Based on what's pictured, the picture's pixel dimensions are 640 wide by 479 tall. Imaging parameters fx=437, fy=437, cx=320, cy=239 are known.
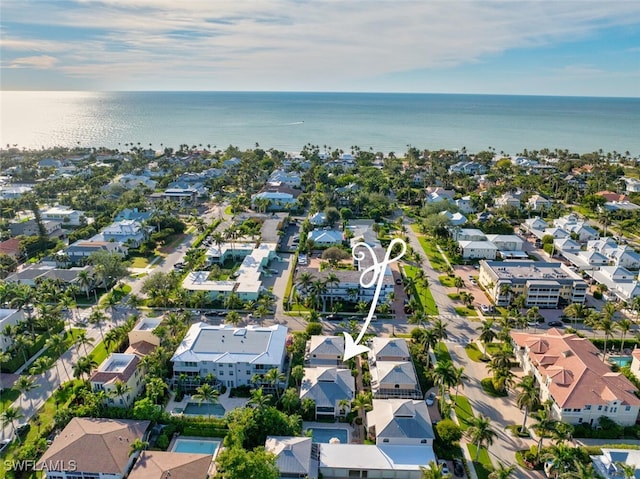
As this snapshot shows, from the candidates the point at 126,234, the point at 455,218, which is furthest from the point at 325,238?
the point at 126,234

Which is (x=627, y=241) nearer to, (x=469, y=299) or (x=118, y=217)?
(x=469, y=299)

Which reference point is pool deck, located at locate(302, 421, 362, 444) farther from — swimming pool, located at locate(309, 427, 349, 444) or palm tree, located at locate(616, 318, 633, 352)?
palm tree, located at locate(616, 318, 633, 352)

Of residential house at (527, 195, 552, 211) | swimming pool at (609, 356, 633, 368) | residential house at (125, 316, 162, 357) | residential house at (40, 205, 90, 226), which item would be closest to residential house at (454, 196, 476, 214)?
residential house at (527, 195, 552, 211)

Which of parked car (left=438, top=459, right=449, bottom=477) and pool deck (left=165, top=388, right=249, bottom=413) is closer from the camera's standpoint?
parked car (left=438, top=459, right=449, bottom=477)

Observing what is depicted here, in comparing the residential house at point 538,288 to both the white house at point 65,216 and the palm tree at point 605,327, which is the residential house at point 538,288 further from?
the white house at point 65,216

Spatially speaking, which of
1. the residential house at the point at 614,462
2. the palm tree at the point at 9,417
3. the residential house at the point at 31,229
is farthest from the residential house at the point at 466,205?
the palm tree at the point at 9,417

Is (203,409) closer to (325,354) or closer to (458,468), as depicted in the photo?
(325,354)

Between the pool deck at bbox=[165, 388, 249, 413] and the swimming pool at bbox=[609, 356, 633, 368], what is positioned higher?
the swimming pool at bbox=[609, 356, 633, 368]

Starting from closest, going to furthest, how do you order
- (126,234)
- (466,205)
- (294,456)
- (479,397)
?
(294,456) → (479,397) → (126,234) → (466,205)
